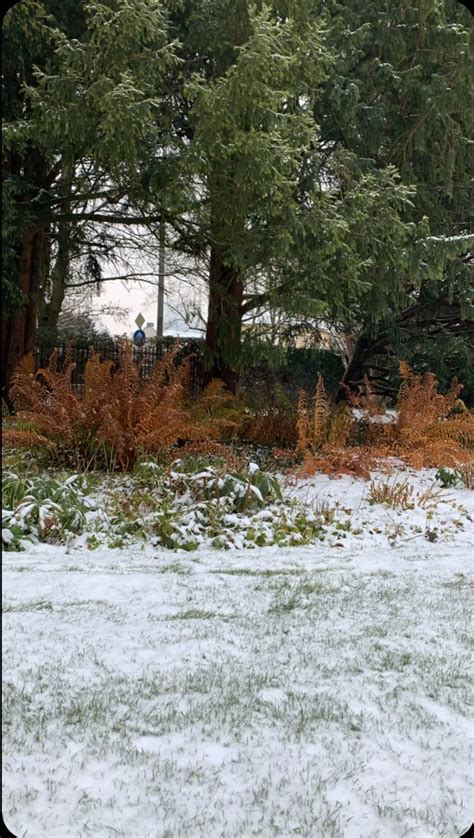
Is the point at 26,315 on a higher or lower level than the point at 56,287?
lower

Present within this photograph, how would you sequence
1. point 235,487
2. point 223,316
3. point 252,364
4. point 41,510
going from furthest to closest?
point 252,364 < point 223,316 < point 235,487 < point 41,510

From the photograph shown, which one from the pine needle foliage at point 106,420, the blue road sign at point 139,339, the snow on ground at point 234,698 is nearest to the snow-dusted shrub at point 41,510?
the snow on ground at point 234,698

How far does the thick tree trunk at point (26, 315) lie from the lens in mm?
8828

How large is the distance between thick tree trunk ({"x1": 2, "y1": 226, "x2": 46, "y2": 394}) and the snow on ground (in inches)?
226

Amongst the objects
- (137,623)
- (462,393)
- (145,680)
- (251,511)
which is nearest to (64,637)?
(137,623)

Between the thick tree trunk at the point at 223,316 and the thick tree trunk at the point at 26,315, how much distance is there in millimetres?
2472

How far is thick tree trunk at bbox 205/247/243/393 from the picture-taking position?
8750 millimetres

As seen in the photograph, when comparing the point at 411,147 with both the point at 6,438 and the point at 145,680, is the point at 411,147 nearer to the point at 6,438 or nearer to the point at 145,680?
the point at 6,438

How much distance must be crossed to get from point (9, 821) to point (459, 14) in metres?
9.71

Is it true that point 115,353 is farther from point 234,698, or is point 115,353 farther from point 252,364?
point 234,698

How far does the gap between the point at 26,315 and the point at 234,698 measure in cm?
821

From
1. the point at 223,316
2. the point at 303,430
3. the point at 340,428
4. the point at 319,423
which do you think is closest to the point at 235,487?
the point at 303,430

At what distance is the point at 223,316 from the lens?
8.71m

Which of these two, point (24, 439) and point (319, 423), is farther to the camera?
point (319, 423)
